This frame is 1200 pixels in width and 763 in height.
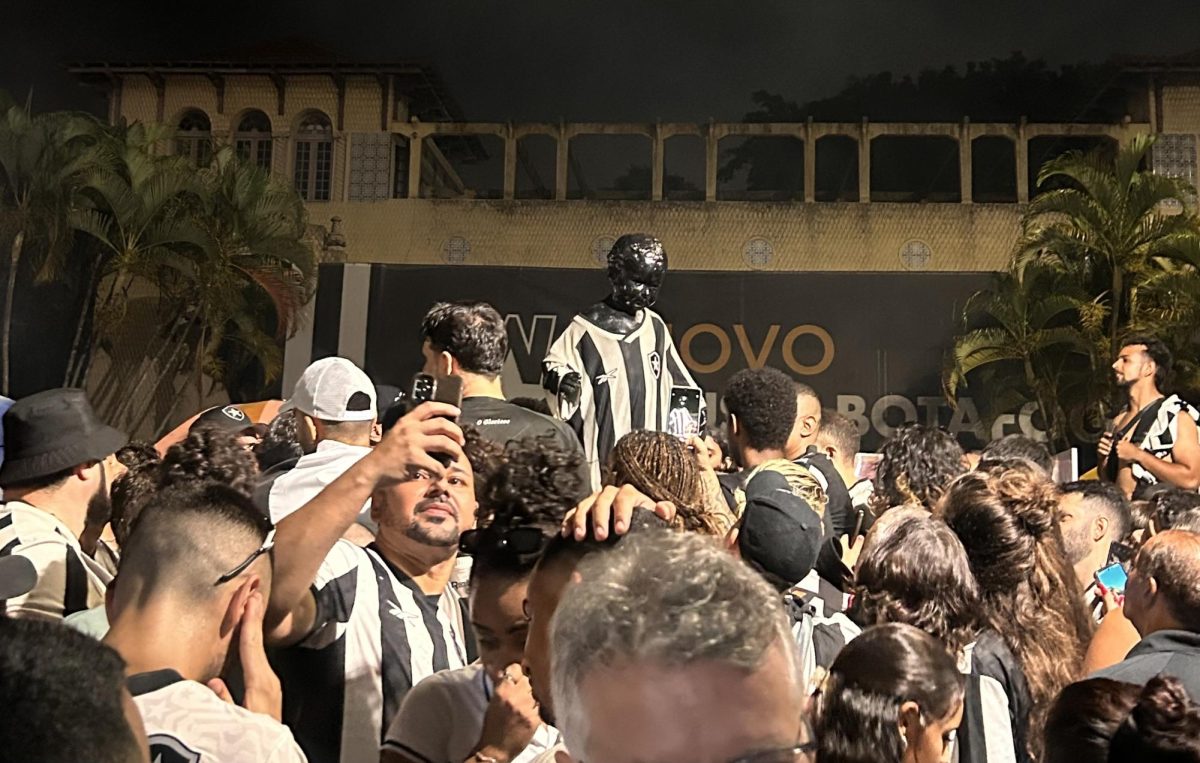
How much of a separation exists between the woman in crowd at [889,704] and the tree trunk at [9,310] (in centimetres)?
1680

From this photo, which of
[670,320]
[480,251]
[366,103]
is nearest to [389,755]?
[670,320]

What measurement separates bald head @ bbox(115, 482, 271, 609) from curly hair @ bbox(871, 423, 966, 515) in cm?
285

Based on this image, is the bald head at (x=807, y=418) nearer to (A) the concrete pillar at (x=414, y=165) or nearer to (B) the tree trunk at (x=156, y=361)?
(B) the tree trunk at (x=156, y=361)

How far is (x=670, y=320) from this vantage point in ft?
55.2

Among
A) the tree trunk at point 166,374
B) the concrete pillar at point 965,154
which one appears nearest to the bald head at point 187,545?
the tree trunk at point 166,374

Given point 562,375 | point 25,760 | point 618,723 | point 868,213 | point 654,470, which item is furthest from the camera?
point 868,213

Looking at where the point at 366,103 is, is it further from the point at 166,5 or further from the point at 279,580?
the point at 279,580

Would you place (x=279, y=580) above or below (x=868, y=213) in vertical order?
below

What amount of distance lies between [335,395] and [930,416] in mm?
15265

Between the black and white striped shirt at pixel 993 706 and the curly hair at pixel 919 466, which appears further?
the curly hair at pixel 919 466

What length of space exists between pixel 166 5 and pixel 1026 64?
57.9ft

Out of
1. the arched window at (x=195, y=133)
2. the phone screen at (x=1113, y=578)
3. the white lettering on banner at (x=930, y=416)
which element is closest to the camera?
the phone screen at (x=1113, y=578)

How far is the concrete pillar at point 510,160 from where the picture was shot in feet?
79.6

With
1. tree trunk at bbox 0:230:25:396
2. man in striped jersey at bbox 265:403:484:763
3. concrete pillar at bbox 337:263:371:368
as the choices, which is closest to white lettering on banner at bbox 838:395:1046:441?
concrete pillar at bbox 337:263:371:368
